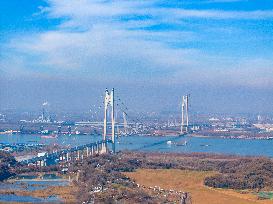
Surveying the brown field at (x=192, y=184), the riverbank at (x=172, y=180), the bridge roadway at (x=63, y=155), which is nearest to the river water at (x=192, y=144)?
the bridge roadway at (x=63, y=155)

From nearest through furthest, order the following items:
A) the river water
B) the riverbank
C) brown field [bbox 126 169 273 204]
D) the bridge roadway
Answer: the riverbank, brown field [bbox 126 169 273 204], the bridge roadway, the river water

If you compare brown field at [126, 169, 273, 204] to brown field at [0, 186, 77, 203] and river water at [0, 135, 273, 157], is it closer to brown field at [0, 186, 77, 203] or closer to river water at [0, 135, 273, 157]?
brown field at [0, 186, 77, 203]

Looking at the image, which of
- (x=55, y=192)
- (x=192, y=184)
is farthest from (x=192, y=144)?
(x=55, y=192)

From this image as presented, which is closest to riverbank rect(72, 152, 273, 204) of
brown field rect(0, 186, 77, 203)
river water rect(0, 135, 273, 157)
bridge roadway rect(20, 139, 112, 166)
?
brown field rect(0, 186, 77, 203)

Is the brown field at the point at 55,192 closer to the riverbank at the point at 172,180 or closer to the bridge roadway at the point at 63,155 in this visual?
the riverbank at the point at 172,180

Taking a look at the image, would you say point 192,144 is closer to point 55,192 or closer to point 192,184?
point 192,184

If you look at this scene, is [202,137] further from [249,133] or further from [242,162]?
[242,162]

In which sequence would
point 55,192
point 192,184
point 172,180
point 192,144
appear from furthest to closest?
point 192,144
point 172,180
point 192,184
point 55,192

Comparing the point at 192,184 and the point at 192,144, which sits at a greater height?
the point at 192,144

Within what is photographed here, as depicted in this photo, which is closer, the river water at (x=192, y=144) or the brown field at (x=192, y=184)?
the brown field at (x=192, y=184)
